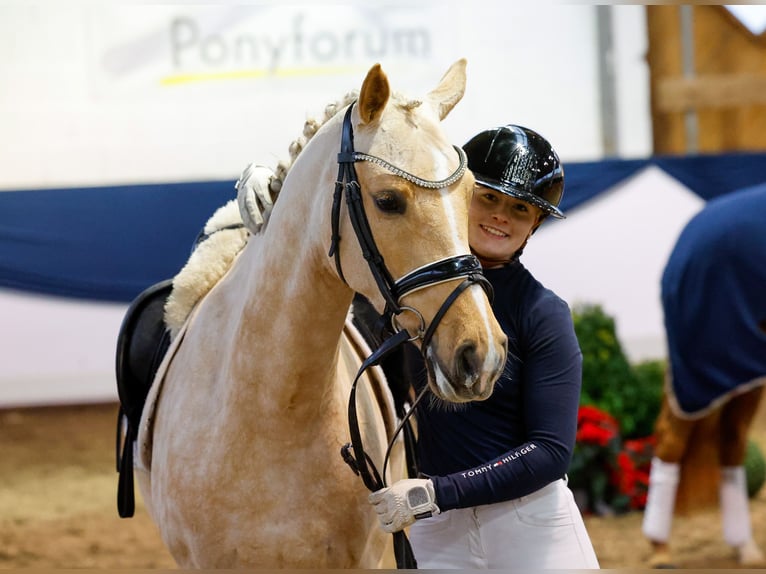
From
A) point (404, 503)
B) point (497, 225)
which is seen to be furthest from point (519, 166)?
point (404, 503)

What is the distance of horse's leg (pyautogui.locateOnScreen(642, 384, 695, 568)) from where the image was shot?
3.96 m

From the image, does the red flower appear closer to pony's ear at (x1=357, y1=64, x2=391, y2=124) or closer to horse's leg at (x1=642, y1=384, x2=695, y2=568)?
horse's leg at (x1=642, y1=384, x2=695, y2=568)

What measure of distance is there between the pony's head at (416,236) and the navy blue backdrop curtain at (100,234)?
12.1ft

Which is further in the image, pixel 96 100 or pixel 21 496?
pixel 96 100

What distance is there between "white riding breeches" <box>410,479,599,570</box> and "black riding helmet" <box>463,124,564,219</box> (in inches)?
21.0

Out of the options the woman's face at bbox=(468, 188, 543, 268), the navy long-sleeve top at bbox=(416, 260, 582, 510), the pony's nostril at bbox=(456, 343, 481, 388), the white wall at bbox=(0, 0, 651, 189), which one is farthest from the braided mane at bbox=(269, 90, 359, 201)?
the white wall at bbox=(0, 0, 651, 189)

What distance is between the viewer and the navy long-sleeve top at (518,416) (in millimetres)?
1504

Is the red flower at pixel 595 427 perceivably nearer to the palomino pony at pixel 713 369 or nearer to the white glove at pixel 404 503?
the palomino pony at pixel 713 369

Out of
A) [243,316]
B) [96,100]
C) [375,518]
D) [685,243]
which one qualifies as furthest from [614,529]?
[96,100]

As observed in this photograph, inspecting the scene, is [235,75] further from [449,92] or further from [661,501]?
[449,92]

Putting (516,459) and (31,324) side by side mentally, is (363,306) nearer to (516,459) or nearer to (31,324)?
(516,459)

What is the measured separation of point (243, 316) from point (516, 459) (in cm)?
57

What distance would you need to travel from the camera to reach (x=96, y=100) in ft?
17.4

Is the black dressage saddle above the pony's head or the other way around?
the other way around
